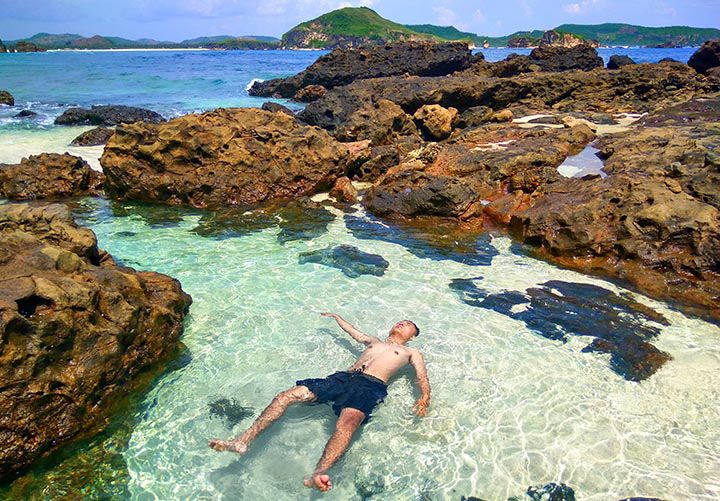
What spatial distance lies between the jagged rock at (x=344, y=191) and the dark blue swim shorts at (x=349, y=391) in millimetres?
8323

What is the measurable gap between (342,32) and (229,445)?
603 feet

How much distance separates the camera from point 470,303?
8.31 metres

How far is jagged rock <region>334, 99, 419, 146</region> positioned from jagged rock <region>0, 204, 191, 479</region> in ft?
42.5

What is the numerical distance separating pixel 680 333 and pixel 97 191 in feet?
48.8

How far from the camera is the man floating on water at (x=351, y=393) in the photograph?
498 cm

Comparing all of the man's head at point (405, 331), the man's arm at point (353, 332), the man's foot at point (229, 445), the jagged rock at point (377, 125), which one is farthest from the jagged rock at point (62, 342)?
the jagged rock at point (377, 125)

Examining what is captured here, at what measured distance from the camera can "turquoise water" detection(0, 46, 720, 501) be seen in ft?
16.0

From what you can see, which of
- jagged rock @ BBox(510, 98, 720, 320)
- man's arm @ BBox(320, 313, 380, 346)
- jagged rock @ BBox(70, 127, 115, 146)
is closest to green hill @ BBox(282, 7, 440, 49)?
jagged rock @ BBox(70, 127, 115, 146)

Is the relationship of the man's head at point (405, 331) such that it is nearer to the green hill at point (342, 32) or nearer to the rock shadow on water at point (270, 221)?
the rock shadow on water at point (270, 221)

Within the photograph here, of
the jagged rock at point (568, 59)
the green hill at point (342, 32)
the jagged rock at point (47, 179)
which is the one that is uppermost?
the green hill at point (342, 32)

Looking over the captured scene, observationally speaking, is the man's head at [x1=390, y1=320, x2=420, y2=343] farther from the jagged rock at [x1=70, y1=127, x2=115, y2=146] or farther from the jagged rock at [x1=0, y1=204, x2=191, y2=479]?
the jagged rock at [x1=70, y1=127, x2=115, y2=146]

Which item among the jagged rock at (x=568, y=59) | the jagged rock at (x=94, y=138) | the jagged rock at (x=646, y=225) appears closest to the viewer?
the jagged rock at (x=646, y=225)

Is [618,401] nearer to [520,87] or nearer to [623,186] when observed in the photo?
[623,186]

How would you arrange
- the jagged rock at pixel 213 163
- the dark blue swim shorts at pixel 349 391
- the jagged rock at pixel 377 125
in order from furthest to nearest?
the jagged rock at pixel 377 125 < the jagged rock at pixel 213 163 < the dark blue swim shorts at pixel 349 391
